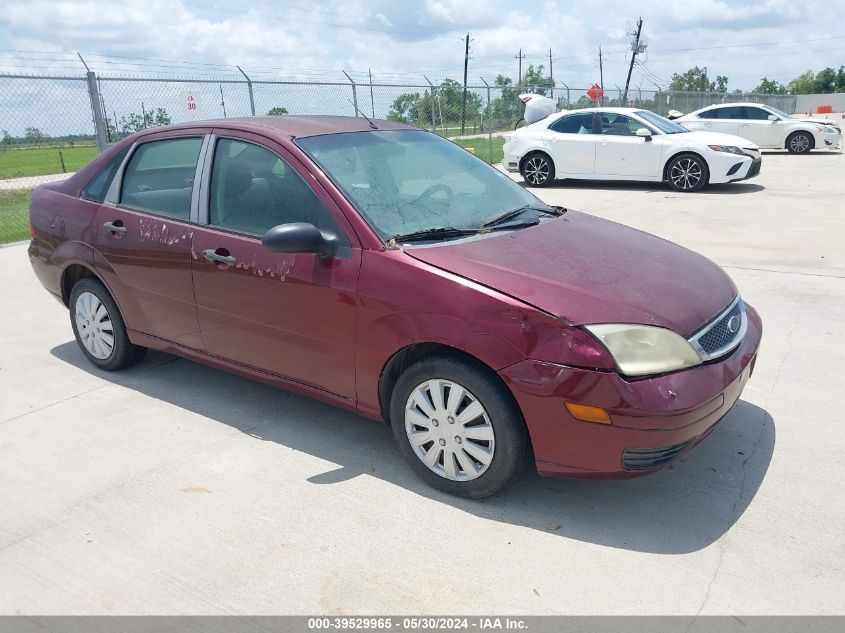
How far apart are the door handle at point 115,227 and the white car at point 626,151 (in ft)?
35.2

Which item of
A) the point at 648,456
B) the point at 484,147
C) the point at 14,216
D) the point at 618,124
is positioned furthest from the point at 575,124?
the point at 648,456

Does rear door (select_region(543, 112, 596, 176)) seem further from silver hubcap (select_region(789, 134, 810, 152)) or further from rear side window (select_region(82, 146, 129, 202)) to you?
rear side window (select_region(82, 146, 129, 202))

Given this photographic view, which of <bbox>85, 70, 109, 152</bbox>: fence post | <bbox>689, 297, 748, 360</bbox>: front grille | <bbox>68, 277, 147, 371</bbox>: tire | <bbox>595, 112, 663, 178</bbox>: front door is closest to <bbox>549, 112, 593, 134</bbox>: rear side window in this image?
<bbox>595, 112, 663, 178</bbox>: front door

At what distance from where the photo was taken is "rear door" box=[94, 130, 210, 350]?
4098 mm

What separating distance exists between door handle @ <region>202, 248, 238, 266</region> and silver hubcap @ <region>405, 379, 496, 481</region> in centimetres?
124

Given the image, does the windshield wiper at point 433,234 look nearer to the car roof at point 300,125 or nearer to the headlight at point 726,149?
the car roof at point 300,125

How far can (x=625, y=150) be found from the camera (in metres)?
→ 13.3

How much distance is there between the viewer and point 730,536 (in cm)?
296

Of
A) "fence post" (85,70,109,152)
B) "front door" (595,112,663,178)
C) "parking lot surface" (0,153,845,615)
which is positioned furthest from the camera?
"front door" (595,112,663,178)

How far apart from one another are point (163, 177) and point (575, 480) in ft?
9.62

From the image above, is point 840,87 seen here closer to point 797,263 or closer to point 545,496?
point 797,263

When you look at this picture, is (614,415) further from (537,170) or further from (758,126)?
(758,126)

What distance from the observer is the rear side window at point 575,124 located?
13.7 metres

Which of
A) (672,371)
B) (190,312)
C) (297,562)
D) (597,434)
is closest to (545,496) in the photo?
(597,434)
